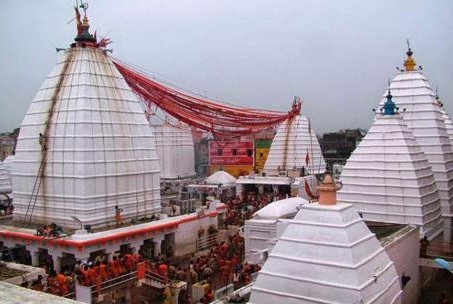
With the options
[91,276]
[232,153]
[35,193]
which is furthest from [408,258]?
[232,153]

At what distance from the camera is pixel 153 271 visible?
18781mm

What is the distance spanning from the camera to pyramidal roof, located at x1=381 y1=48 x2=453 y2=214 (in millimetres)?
22078

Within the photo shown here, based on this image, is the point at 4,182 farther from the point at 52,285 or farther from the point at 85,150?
the point at 52,285

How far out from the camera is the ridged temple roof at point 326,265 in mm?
10078

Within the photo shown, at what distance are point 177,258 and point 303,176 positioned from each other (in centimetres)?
1609

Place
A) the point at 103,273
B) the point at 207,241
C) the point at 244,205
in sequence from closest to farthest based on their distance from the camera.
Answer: the point at 103,273
the point at 207,241
the point at 244,205

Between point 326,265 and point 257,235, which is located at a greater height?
point 326,265

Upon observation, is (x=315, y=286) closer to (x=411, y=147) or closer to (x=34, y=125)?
(x=411, y=147)

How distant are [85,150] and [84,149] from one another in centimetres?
6

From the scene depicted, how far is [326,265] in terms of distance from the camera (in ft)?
33.7

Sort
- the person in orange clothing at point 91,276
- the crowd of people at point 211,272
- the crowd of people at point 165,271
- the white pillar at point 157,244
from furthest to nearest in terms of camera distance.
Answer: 1. the white pillar at point 157,244
2. the crowd of people at point 211,272
3. the person in orange clothing at point 91,276
4. the crowd of people at point 165,271

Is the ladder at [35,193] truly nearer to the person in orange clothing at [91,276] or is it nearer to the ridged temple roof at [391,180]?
the person in orange clothing at [91,276]

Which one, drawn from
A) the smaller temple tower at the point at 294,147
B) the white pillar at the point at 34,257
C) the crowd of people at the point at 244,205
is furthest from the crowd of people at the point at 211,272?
the smaller temple tower at the point at 294,147

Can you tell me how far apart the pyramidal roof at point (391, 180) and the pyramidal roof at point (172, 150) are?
26.4 m
